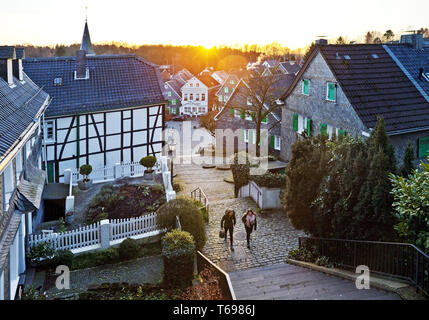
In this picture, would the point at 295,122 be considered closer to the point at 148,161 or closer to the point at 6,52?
the point at 148,161

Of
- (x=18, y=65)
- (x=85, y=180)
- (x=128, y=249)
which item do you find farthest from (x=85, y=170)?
(x=128, y=249)

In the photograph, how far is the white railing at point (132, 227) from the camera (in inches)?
634

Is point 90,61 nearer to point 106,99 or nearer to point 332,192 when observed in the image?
point 106,99

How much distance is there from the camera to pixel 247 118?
42719mm

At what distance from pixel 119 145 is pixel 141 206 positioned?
306 inches

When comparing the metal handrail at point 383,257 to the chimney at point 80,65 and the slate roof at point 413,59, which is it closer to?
the slate roof at point 413,59

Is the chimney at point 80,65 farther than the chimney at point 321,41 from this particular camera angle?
Yes

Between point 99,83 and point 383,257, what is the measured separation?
68.5ft

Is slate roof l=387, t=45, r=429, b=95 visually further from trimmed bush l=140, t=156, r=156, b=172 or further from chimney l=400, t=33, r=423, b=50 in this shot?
trimmed bush l=140, t=156, r=156, b=172

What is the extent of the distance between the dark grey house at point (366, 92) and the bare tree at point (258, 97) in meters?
6.33

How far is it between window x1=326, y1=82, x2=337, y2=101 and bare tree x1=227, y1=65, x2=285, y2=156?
7.36 metres

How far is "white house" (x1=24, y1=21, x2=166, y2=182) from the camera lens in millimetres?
24672

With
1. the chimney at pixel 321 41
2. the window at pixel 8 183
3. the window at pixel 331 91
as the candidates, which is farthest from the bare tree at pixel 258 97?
the window at pixel 8 183

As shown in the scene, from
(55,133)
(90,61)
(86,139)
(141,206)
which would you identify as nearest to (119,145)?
(86,139)
